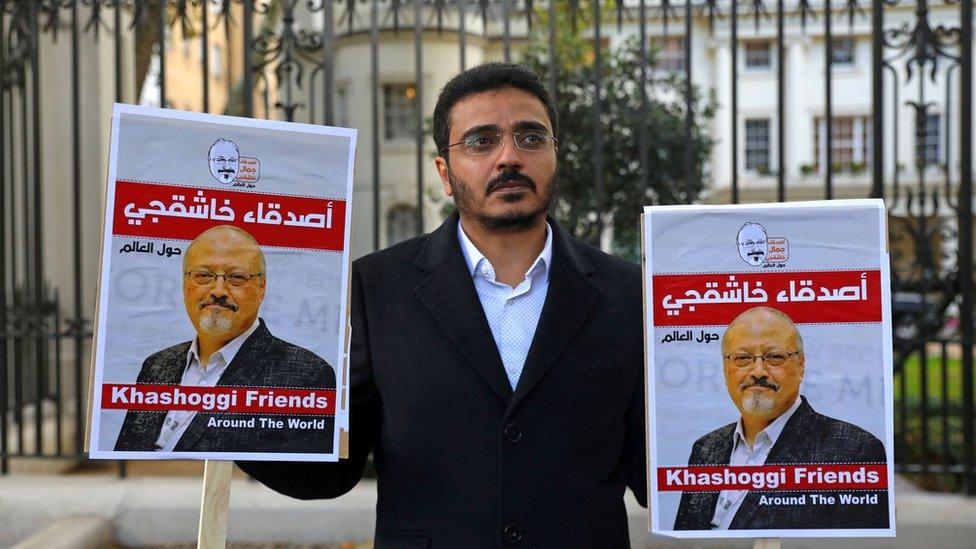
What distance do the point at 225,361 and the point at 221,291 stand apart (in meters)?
0.16

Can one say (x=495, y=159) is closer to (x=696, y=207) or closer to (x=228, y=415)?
(x=696, y=207)

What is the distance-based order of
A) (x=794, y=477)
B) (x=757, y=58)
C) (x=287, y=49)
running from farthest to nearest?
1. (x=757, y=58)
2. (x=287, y=49)
3. (x=794, y=477)

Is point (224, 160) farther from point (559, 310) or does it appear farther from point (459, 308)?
point (559, 310)

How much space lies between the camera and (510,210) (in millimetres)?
2223

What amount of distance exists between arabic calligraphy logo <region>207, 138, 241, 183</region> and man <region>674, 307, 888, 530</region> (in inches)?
48.8

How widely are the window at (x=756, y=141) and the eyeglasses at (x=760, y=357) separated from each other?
2080 cm

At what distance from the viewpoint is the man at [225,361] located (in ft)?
6.76

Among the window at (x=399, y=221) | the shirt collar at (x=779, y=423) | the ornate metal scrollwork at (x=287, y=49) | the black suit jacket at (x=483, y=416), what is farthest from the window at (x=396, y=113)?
the shirt collar at (x=779, y=423)

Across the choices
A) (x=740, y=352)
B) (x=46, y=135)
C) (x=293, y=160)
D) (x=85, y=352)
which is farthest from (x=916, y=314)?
(x=46, y=135)

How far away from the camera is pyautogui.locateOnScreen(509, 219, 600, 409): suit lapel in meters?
2.18

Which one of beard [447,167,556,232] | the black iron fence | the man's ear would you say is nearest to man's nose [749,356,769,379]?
beard [447,167,556,232]

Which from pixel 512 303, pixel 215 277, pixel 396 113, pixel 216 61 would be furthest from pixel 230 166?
pixel 216 61

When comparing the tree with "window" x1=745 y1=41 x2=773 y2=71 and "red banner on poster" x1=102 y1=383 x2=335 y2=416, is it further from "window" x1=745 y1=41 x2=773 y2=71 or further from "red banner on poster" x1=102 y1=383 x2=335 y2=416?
"window" x1=745 y1=41 x2=773 y2=71

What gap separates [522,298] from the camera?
2.34 meters
